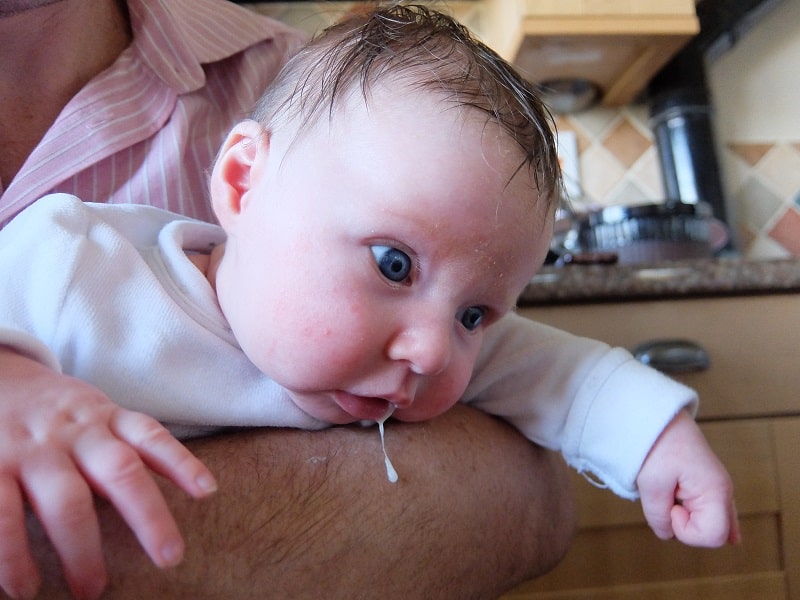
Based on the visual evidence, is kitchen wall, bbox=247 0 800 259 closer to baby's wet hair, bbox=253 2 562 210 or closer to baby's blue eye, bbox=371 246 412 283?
baby's wet hair, bbox=253 2 562 210

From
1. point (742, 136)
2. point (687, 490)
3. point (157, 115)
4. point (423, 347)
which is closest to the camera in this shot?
point (423, 347)

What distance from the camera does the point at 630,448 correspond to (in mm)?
594

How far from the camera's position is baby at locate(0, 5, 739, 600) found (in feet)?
1.49

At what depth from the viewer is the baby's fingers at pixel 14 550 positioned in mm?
284

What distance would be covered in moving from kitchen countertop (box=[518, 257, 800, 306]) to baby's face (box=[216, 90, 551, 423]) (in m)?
0.52

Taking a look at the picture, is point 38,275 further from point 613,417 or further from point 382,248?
point 613,417

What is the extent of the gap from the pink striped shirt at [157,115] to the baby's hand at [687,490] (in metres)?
0.54

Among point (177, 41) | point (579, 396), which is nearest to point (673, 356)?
point (579, 396)

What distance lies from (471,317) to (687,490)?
251mm

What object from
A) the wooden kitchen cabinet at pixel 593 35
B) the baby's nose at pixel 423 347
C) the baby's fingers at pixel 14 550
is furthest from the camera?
the wooden kitchen cabinet at pixel 593 35

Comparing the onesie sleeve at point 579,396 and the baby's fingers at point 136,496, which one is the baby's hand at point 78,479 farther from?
the onesie sleeve at point 579,396

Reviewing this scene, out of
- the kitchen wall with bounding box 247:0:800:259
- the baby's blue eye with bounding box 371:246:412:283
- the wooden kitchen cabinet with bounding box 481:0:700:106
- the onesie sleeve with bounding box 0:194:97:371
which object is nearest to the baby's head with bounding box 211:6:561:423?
the baby's blue eye with bounding box 371:246:412:283

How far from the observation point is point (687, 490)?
1.85 ft

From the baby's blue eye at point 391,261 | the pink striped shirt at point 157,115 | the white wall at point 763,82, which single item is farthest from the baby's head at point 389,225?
the white wall at point 763,82
